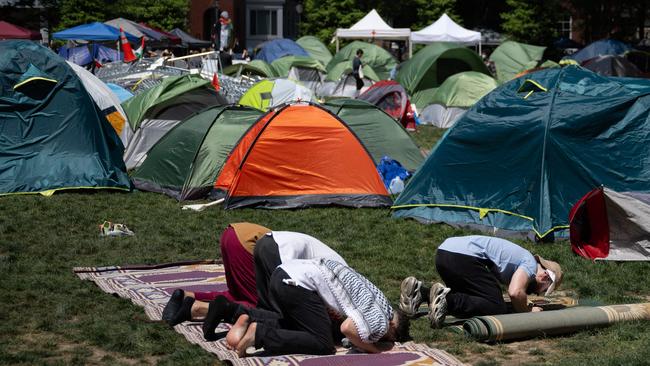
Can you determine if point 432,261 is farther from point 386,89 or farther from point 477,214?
point 386,89

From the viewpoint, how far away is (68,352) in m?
6.60

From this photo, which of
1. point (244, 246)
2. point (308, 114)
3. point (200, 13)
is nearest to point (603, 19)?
point (200, 13)

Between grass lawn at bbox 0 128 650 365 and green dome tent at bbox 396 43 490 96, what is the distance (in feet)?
49.1

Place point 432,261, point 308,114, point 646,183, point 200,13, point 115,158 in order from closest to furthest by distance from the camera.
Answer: point 432,261 → point 646,183 → point 308,114 → point 115,158 → point 200,13

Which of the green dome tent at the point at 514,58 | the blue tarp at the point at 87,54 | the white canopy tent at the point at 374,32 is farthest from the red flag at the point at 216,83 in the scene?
the white canopy tent at the point at 374,32

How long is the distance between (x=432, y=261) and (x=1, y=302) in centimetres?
415

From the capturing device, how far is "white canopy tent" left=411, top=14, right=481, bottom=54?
3816 centimetres

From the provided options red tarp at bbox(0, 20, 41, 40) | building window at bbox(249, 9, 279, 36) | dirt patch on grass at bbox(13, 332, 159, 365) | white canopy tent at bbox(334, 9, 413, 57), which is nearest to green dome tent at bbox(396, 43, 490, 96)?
white canopy tent at bbox(334, 9, 413, 57)

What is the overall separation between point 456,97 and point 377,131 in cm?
924

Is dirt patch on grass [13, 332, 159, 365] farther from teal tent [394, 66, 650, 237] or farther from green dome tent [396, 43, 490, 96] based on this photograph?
green dome tent [396, 43, 490, 96]

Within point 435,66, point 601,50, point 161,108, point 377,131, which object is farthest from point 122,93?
point 601,50

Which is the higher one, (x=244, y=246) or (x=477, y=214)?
(x=244, y=246)

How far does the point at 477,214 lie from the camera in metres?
11.3

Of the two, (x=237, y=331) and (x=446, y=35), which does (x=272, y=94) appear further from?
(x=446, y=35)
